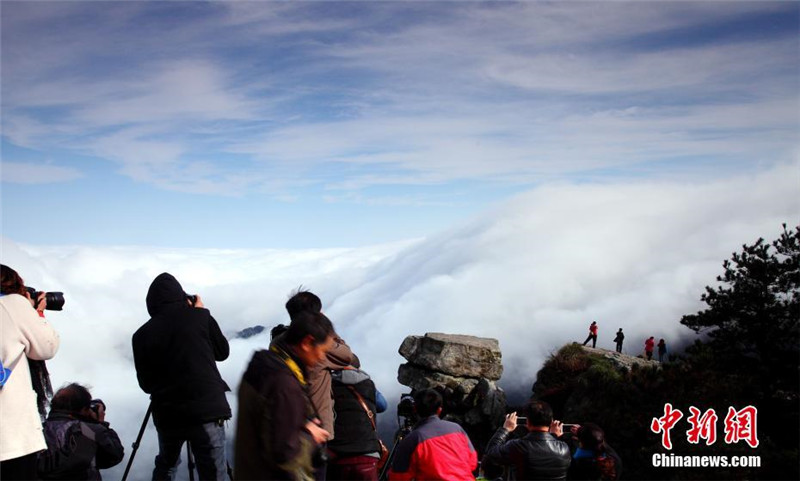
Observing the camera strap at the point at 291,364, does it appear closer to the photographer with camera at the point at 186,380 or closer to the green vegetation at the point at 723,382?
the photographer with camera at the point at 186,380

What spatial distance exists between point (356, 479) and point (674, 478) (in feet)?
33.6

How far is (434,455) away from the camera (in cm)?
696

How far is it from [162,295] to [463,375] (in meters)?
25.5

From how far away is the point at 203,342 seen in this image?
22.0 feet

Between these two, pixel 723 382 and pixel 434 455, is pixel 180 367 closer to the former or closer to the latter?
pixel 434 455

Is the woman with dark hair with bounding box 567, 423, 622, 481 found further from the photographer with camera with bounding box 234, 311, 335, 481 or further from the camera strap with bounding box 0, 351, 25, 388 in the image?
the camera strap with bounding box 0, 351, 25, 388

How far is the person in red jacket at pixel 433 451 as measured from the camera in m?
6.96

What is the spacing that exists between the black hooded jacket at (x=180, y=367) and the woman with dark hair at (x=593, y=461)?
14.0 feet

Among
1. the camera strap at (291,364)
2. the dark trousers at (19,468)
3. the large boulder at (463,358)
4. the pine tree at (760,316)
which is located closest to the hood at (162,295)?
the dark trousers at (19,468)

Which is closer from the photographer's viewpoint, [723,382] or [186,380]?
[186,380]

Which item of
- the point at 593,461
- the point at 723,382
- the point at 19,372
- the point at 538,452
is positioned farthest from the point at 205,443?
the point at 723,382

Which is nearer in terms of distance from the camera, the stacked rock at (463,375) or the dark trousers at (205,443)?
the dark trousers at (205,443)

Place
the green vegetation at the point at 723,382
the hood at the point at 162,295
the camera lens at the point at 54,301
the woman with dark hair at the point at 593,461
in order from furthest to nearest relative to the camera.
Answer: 1. the green vegetation at the point at 723,382
2. the woman with dark hair at the point at 593,461
3. the hood at the point at 162,295
4. the camera lens at the point at 54,301

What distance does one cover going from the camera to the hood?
6902 millimetres
